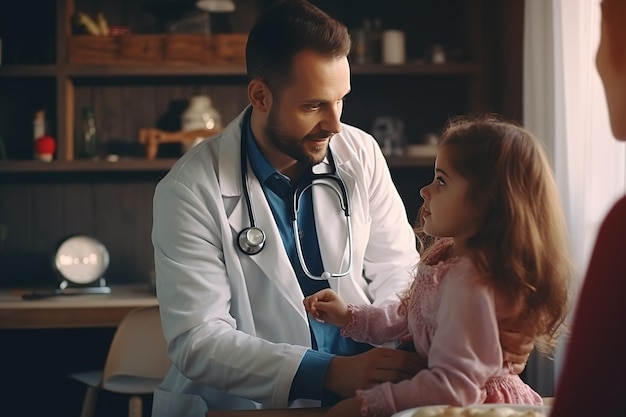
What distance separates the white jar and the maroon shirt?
9.72 ft

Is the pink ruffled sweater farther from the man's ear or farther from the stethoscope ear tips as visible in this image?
the man's ear

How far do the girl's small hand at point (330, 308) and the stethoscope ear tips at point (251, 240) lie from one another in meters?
0.35

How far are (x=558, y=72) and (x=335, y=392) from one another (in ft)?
5.71

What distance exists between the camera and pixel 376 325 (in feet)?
4.59

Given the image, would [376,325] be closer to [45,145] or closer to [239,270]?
[239,270]

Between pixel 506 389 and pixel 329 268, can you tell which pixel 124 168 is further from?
pixel 506 389

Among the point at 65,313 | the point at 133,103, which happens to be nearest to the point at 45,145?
the point at 133,103

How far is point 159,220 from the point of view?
1759 mm

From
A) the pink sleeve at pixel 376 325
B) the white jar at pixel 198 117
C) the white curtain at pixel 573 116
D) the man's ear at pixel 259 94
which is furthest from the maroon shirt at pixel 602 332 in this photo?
the white jar at pixel 198 117

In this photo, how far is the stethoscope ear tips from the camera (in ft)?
5.68

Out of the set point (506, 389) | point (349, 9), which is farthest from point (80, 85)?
point (506, 389)

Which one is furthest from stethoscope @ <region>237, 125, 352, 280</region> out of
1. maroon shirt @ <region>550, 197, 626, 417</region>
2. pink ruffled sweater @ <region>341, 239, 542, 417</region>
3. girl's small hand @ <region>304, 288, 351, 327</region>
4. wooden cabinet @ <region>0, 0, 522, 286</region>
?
wooden cabinet @ <region>0, 0, 522, 286</region>

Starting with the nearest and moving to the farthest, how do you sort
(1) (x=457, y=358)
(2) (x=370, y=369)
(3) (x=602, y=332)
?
(3) (x=602, y=332), (1) (x=457, y=358), (2) (x=370, y=369)

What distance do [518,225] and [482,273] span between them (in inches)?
3.3
